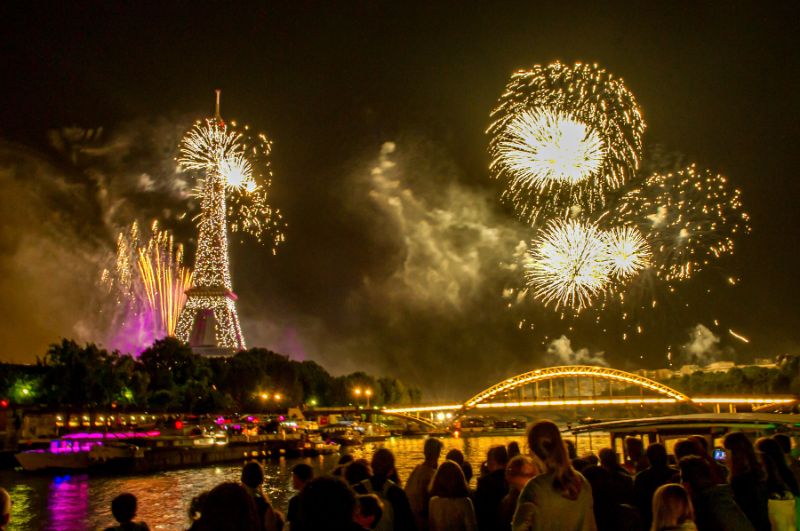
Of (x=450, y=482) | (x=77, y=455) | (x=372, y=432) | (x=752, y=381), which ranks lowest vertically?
(x=372, y=432)

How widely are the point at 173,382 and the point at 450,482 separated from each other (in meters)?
89.1

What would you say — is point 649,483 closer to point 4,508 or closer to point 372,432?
point 4,508

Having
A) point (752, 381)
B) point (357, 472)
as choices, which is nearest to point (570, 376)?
point (752, 381)

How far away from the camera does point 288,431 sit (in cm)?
7662

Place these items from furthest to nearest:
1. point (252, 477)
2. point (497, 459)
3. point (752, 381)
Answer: point (752, 381) < point (497, 459) < point (252, 477)

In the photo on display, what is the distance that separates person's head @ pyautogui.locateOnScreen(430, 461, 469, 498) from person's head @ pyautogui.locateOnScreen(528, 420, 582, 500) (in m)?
1.31

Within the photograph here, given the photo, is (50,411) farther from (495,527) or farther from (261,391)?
(495,527)

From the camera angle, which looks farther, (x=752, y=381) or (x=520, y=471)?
(x=752, y=381)

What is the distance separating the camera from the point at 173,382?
90.4 m

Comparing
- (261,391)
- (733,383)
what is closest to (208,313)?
(261,391)

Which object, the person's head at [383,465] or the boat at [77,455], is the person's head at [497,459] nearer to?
the person's head at [383,465]

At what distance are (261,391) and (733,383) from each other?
82.3 m

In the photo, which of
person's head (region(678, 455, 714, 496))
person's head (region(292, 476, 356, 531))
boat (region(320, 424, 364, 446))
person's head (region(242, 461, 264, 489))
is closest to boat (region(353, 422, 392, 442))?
boat (region(320, 424, 364, 446))

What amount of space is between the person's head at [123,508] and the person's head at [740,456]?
6051mm
